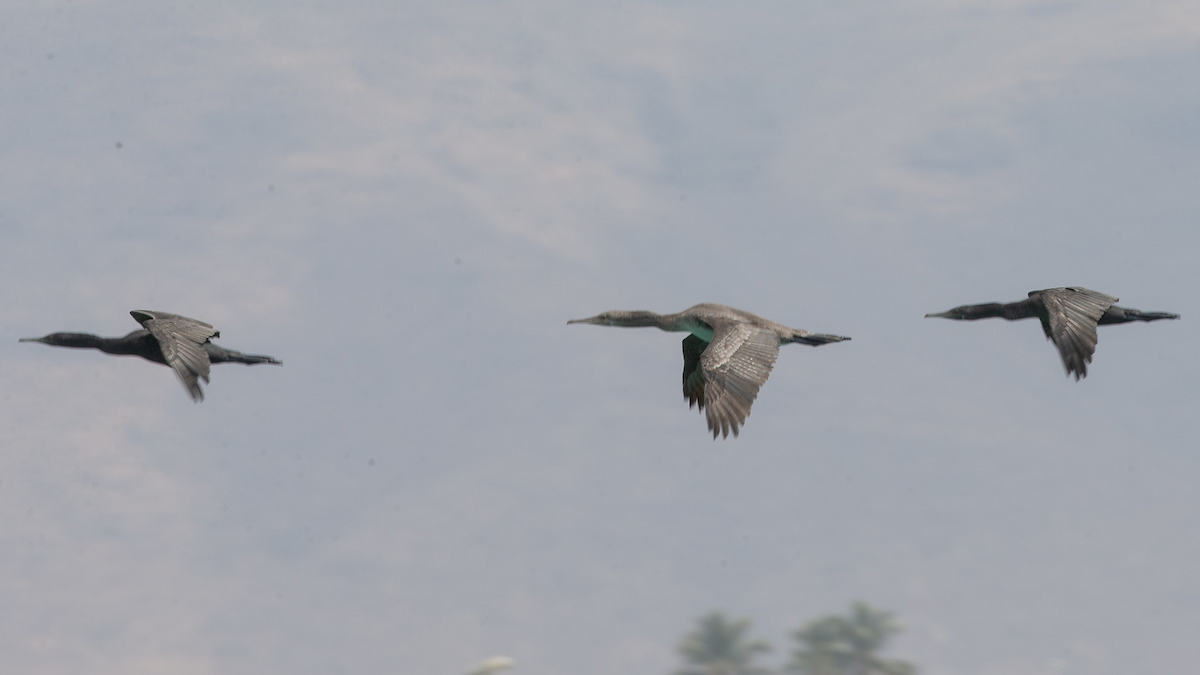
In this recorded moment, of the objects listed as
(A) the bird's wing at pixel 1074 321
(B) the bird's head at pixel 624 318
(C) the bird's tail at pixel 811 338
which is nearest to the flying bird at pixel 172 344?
(B) the bird's head at pixel 624 318

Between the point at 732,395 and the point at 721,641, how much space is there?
71.8 metres

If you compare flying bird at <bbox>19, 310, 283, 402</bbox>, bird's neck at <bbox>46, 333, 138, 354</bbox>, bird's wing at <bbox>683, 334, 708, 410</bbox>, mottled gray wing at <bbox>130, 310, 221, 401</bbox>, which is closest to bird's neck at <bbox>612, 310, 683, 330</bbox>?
bird's wing at <bbox>683, 334, 708, 410</bbox>

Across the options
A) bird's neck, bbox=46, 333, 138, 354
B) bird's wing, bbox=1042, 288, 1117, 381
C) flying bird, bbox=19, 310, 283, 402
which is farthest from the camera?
bird's neck, bbox=46, 333, 138, 354

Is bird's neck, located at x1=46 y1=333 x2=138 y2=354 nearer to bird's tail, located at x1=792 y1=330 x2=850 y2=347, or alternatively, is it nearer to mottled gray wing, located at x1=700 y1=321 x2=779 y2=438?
mottled gray wing, located at x1=700 y1=321 x2=779 y2=438

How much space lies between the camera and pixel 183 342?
2428cm

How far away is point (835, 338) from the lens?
82.7ft

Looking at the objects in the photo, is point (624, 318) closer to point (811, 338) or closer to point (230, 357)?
point (811, 338)

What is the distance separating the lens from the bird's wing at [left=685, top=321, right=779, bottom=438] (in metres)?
21.4

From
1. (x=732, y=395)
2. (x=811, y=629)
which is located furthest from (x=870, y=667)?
(x=732, y=395)

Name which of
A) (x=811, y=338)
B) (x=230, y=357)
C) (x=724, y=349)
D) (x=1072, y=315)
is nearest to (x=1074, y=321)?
(x=1072, y=315)

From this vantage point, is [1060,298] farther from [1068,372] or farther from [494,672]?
[494,672]

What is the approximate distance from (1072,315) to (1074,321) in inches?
8.0

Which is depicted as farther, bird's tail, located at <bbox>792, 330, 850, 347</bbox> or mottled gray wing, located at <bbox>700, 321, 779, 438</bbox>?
bird's tail, located at <bbox>792, 330, 850, 347</bbox>

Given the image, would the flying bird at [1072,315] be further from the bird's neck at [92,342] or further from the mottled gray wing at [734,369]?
the bird's neck at [92,342]
